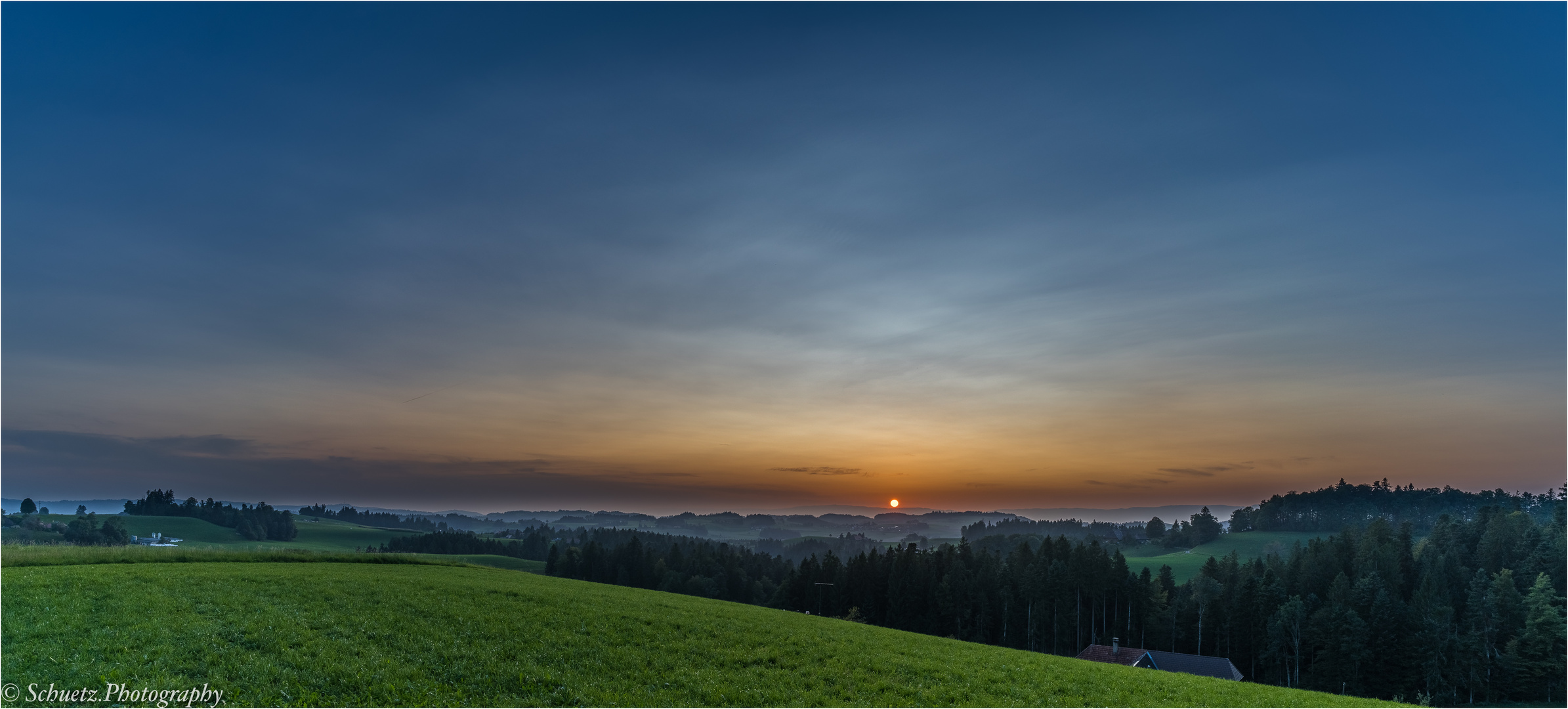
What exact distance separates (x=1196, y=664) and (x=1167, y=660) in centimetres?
257

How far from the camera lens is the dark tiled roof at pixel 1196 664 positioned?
220 ft

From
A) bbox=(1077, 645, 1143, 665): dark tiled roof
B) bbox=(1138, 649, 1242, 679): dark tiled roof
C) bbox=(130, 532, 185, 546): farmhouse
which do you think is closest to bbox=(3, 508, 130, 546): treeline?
bbox=(130, 532, 185, 546): farmhouse

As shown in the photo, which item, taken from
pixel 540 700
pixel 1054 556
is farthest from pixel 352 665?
pixel 1054 556

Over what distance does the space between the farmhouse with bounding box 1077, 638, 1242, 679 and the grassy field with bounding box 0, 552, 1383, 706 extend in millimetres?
46004

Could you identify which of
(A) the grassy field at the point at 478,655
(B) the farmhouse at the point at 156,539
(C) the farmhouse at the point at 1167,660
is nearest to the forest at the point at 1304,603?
(C) the farmhouse at the point at 1167,660

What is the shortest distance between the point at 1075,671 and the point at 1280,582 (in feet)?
263

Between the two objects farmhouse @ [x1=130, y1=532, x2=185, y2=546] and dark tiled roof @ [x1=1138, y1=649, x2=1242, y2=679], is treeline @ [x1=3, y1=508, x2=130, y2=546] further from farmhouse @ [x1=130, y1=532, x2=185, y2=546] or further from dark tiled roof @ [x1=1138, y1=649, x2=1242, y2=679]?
dark tiled roof @ [x1=1138, y1=649, x2=1242, y2=679]

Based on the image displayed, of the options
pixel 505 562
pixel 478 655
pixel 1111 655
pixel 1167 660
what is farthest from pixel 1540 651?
pixel 505 562

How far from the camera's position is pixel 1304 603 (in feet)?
267

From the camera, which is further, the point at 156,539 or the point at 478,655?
the point at 156,539

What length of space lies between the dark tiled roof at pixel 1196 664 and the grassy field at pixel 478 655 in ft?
159

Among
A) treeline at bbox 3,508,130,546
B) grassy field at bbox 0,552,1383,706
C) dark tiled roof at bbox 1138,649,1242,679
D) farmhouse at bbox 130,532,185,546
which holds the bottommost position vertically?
farmhouse at bbox 130,532,185,546

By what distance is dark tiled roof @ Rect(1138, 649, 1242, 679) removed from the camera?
67.0 m

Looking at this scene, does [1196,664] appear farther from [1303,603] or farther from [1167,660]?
[1303,603]
